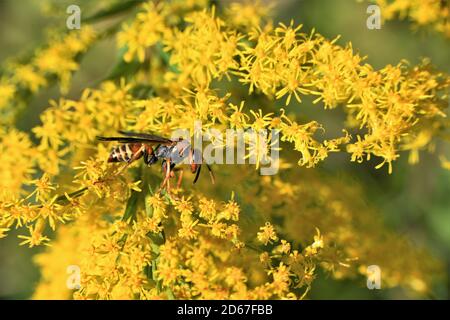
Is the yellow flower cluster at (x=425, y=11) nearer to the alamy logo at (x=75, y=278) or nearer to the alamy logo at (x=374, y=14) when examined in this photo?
the alamy logo at (x=374, y=14)

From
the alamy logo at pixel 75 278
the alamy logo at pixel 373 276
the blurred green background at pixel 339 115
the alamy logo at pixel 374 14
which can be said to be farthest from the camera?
the blurred green background at pixel 339 115

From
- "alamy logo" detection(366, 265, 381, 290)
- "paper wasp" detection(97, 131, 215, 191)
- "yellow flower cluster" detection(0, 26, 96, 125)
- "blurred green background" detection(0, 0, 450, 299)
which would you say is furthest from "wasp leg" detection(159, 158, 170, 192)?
"alamy logo" detection(366, 265, 381, 290)

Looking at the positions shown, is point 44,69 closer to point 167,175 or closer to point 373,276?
point 167,175

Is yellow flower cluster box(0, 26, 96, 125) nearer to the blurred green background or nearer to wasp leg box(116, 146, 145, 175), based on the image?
the blurred green background

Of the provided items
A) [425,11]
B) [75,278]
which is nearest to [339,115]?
[425,11]

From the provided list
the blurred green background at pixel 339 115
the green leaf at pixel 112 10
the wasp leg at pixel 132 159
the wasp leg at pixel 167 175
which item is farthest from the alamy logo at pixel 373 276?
the green leaf at pixel 112 10

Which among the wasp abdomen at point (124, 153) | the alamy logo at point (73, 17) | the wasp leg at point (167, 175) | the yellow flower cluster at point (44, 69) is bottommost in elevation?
the wasp leg at point (167, 175)

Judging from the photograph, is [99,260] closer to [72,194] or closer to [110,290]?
[110,290]
